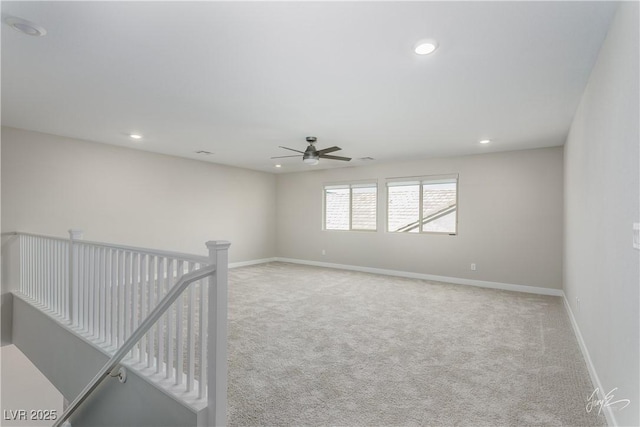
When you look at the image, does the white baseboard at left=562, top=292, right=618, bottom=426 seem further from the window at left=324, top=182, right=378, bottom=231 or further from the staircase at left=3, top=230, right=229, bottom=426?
the window at left=324, top=182, right=378, bottom=231

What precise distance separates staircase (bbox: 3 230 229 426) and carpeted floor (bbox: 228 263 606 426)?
16.2 inches

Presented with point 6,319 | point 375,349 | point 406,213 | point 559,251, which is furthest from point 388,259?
point 6,319

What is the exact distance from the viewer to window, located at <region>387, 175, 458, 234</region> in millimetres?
6035

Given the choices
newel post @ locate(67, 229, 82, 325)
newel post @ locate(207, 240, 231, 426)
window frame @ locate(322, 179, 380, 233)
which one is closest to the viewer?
newel post @ locate(207, 240, 231, 426)

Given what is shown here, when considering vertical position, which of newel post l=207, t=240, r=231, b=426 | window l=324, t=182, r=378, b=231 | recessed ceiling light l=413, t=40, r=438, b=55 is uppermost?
recessed ceiling light l=413, t=40, r=438, b=55

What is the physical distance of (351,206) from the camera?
739 centimetres

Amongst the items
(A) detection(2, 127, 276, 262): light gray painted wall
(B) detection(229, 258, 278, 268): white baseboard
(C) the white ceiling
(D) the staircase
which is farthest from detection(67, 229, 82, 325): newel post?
(B) detection(229, 258, 278, 268): white baseboard

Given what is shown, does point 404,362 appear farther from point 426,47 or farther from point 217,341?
point 426,47

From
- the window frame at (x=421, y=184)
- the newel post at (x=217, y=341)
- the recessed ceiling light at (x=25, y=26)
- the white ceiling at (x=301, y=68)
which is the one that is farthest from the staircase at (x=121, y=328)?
the window frame at (x=421, y=184)

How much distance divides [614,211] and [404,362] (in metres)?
1.88

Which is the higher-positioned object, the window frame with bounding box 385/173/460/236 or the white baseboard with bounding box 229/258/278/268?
the window frame with bounding box 385/173/460/236

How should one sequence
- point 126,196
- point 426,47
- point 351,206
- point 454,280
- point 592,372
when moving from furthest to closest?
point 351,206 → point 454,280 → point 126,196 → point 592,372 → point 426,47

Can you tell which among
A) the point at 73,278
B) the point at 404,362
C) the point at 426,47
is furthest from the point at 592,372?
the point at 73,278

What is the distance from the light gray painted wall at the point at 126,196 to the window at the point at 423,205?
11.4 ft
